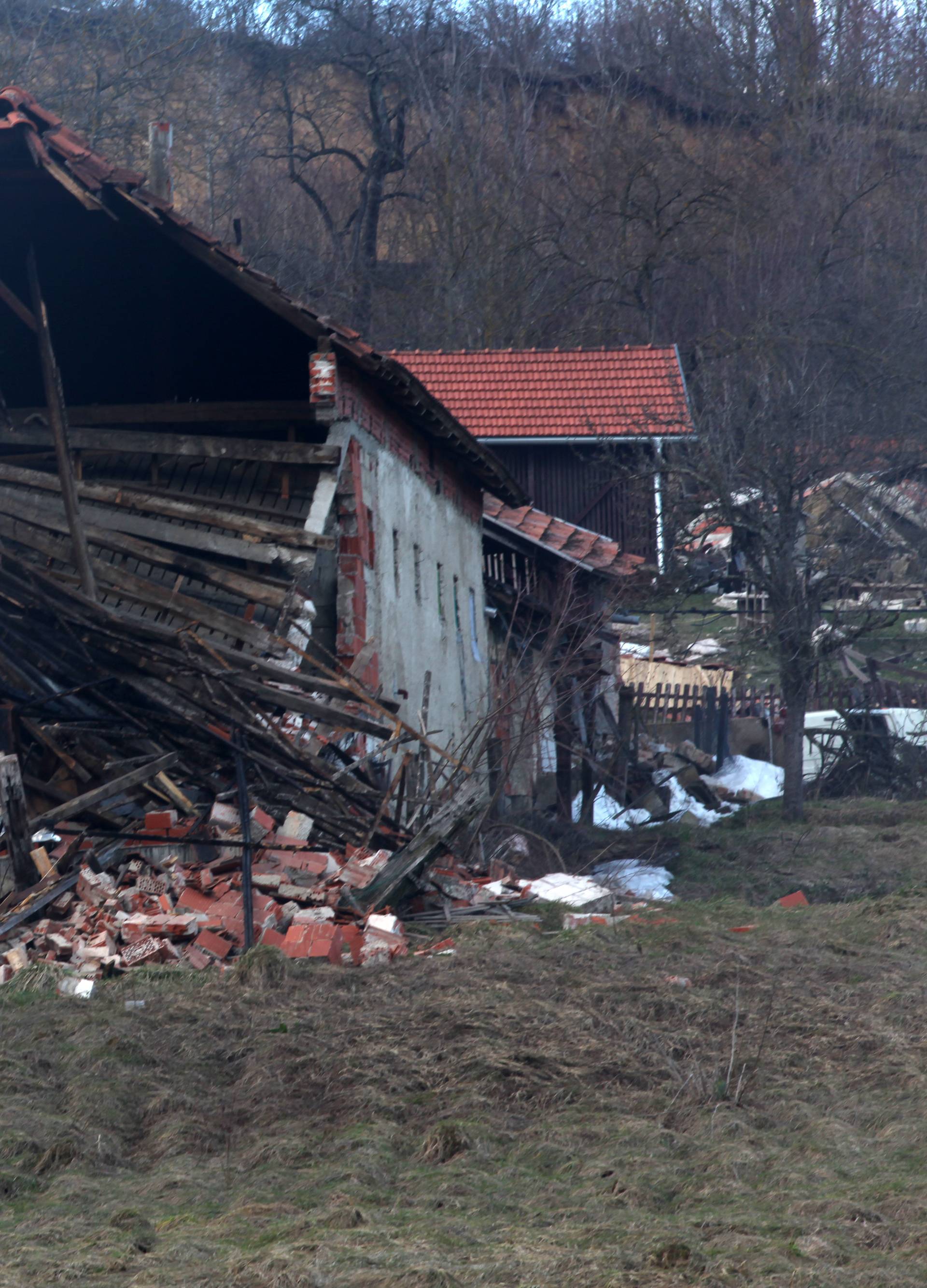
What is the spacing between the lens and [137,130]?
27641 millimetres

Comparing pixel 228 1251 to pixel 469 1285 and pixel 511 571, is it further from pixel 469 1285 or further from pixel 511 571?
pixel 511 571

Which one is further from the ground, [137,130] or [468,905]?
[137,130]

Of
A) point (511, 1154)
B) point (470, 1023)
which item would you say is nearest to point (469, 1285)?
point (511, 1154)

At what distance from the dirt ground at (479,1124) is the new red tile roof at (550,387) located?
2059 cm

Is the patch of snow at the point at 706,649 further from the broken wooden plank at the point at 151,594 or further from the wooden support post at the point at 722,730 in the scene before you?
the broken wooden plank at the point at 151,594

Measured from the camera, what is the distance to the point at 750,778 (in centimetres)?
2389

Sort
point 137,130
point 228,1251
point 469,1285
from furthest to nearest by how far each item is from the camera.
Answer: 1. point 137,130
2. point 228,1251
3. point 469,1285

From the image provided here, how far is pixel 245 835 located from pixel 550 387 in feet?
70.6

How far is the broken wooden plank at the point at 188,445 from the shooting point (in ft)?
40.3

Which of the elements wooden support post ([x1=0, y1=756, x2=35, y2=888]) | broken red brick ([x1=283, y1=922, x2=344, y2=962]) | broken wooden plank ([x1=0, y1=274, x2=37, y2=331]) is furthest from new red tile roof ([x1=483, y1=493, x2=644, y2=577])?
wooden support post ([x1=0, y1=756, x2=35, y2=888])

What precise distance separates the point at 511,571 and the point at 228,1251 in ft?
59.6

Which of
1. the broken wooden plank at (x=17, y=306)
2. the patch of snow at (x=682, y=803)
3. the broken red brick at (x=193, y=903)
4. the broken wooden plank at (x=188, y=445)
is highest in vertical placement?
the broken wooden plank at (x=17, y=306)

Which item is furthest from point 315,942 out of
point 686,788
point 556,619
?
point 686,788

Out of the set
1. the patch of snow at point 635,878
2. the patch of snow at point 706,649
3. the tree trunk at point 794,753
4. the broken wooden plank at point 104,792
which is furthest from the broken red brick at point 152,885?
the patch of snow at point 706,649
